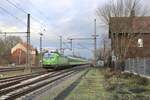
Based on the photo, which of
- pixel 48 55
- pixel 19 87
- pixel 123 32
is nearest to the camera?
pixel 19 87

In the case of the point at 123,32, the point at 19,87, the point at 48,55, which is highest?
the point at 123,32

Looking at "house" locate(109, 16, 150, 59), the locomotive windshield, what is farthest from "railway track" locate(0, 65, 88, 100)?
the locomotive windshield

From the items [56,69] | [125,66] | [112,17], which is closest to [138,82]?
[125,66]

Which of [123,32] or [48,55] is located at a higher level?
[123,32]

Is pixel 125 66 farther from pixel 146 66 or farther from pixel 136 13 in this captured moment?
pixel 146 66

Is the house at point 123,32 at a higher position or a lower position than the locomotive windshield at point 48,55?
higher

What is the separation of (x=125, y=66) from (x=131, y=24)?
6541 mm

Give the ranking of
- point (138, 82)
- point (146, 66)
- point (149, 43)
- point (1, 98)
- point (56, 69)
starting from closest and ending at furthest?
point (1, 98)
point (138, 82)
point (146, 66)
point (56, 69)
point (149, 43)

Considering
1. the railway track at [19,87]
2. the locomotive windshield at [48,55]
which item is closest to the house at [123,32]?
the locomotive windshield at [48,55]

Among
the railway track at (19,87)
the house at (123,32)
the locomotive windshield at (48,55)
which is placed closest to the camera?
the railway track at (19,87)

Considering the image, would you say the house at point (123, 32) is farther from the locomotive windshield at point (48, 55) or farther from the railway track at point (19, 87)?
the railway track at point (19, 87)

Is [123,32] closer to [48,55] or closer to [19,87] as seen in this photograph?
[48,55]

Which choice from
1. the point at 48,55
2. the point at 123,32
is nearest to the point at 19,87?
the point at 123,32

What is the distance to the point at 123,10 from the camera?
5547 cm
